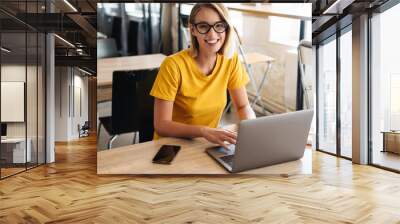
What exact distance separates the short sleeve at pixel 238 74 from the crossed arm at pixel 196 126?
0.25 ft

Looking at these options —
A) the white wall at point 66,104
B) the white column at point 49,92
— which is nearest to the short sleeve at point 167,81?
the white column at point 49,92

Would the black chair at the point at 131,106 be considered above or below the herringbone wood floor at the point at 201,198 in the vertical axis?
above

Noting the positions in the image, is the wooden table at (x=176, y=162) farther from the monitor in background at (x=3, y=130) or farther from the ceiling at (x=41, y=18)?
the ceiling at (x=41, y=18)

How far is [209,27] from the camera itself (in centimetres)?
559

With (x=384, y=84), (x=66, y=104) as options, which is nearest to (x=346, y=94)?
(x=384, y=84)

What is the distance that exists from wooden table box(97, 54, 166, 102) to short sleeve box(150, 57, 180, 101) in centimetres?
12

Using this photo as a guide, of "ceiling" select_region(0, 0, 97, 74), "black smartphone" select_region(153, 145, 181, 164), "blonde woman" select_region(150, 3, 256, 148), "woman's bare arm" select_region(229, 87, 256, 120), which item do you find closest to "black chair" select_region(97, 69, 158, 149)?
"blonde woman" select_region(150, 3, 256, 148)

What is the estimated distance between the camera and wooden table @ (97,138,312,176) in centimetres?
542

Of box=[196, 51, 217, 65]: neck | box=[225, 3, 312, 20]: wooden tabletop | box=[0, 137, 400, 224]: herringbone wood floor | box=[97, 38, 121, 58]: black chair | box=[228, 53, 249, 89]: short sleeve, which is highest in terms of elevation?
box=[225, 3, 312, 20]: wooden tabletop

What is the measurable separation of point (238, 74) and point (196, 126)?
100 centimetres

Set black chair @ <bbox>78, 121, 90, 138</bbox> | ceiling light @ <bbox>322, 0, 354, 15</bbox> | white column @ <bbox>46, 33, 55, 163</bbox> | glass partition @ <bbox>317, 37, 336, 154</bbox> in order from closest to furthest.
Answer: ceiling light @ <bbox>322, 0, 354, 15</bbox> < white column @ <bbox>46, 33, 55, 163</bbox> < glass partition @ <bbox>317, 37, 336, 154</bbox> < black chair @ <bbox>78, 121, 90, 138</bbox>

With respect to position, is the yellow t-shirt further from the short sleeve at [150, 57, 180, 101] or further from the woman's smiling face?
the woman's smiling face

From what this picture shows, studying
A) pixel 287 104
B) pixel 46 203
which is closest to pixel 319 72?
pixel 287 104

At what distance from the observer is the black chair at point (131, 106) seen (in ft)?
18.5
